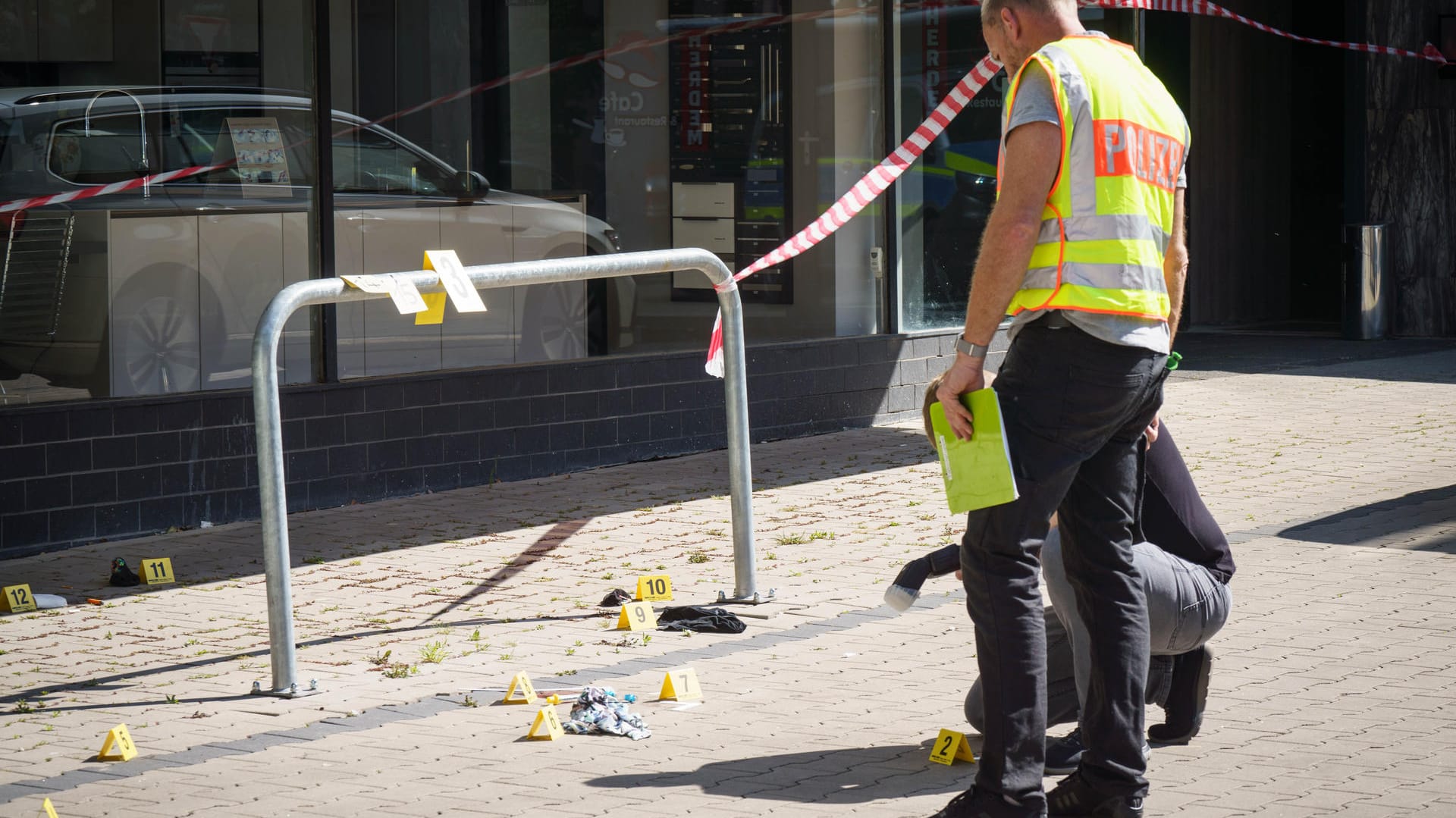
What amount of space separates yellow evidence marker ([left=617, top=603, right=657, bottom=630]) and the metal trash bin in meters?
11.4


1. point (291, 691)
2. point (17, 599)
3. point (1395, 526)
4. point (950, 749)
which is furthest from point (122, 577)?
point (1395, 526)

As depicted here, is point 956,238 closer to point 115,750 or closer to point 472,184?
point 472,184

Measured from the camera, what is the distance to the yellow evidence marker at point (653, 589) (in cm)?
710

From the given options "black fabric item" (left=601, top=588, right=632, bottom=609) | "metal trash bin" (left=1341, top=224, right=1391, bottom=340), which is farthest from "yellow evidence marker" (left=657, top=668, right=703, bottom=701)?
"metal trash bin" (left=1341, top=224, right=1391, bottom=340)

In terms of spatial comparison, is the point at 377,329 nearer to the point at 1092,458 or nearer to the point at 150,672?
the point at 150,672

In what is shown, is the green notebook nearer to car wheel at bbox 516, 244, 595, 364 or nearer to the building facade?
the building facade

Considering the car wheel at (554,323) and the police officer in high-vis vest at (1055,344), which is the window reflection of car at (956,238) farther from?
the police officer in high-vis vest at (1055,344)

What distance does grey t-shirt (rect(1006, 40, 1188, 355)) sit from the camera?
432 cm

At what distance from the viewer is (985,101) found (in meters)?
12.4

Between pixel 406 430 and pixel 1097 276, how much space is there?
561 centimetres

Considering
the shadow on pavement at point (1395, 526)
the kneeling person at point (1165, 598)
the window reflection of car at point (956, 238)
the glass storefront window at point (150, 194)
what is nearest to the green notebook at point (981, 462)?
the kneeling person at point (1165, 598)

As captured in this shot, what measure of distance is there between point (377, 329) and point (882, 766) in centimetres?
511

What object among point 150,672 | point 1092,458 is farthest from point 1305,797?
point 150,672

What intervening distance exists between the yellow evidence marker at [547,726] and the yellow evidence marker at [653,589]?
1.73 m
